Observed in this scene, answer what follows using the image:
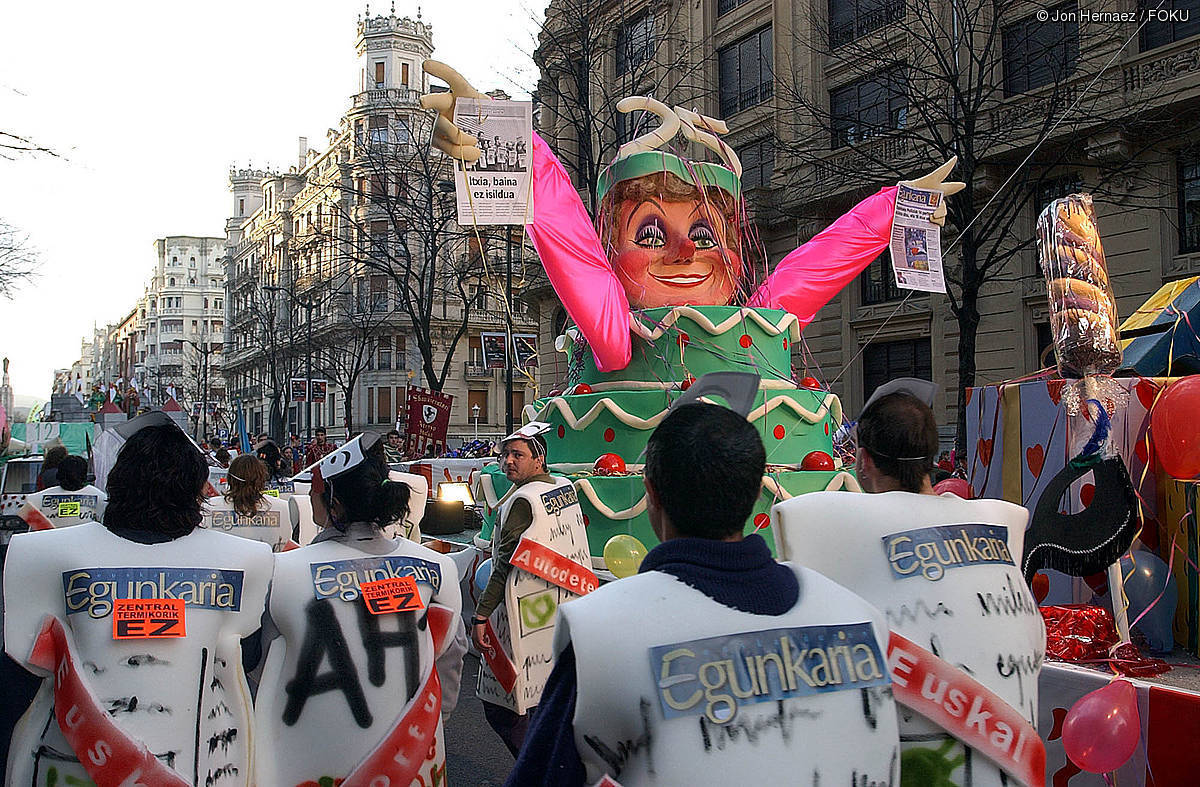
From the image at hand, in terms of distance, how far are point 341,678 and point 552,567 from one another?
1936mm

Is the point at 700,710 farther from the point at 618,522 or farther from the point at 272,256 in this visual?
the point at 272,256

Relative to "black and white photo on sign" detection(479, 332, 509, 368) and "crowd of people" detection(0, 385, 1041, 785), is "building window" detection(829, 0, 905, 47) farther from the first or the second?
"crowd of people" detection(0, 385, 1041, 785)

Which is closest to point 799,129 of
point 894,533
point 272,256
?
point 894,533

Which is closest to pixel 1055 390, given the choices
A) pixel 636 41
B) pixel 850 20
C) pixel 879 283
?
pixel 636 41

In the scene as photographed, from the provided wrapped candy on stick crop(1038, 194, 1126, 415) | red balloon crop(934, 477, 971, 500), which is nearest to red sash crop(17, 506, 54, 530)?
red balloon crop(934, 477, 971, 500)

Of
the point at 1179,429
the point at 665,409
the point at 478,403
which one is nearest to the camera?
the point at 1179,429

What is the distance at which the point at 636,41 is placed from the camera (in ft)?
70.5

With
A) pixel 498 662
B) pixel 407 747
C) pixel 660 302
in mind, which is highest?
pixel 660 302

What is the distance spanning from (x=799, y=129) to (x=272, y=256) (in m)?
51.0

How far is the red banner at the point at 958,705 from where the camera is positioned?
2.64 meters

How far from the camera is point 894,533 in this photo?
9.04 feet

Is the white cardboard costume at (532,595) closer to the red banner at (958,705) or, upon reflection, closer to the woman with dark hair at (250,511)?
the woman with dark hair at (250,511)

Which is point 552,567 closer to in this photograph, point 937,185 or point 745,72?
point 937,185

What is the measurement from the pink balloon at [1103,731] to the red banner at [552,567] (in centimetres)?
243
